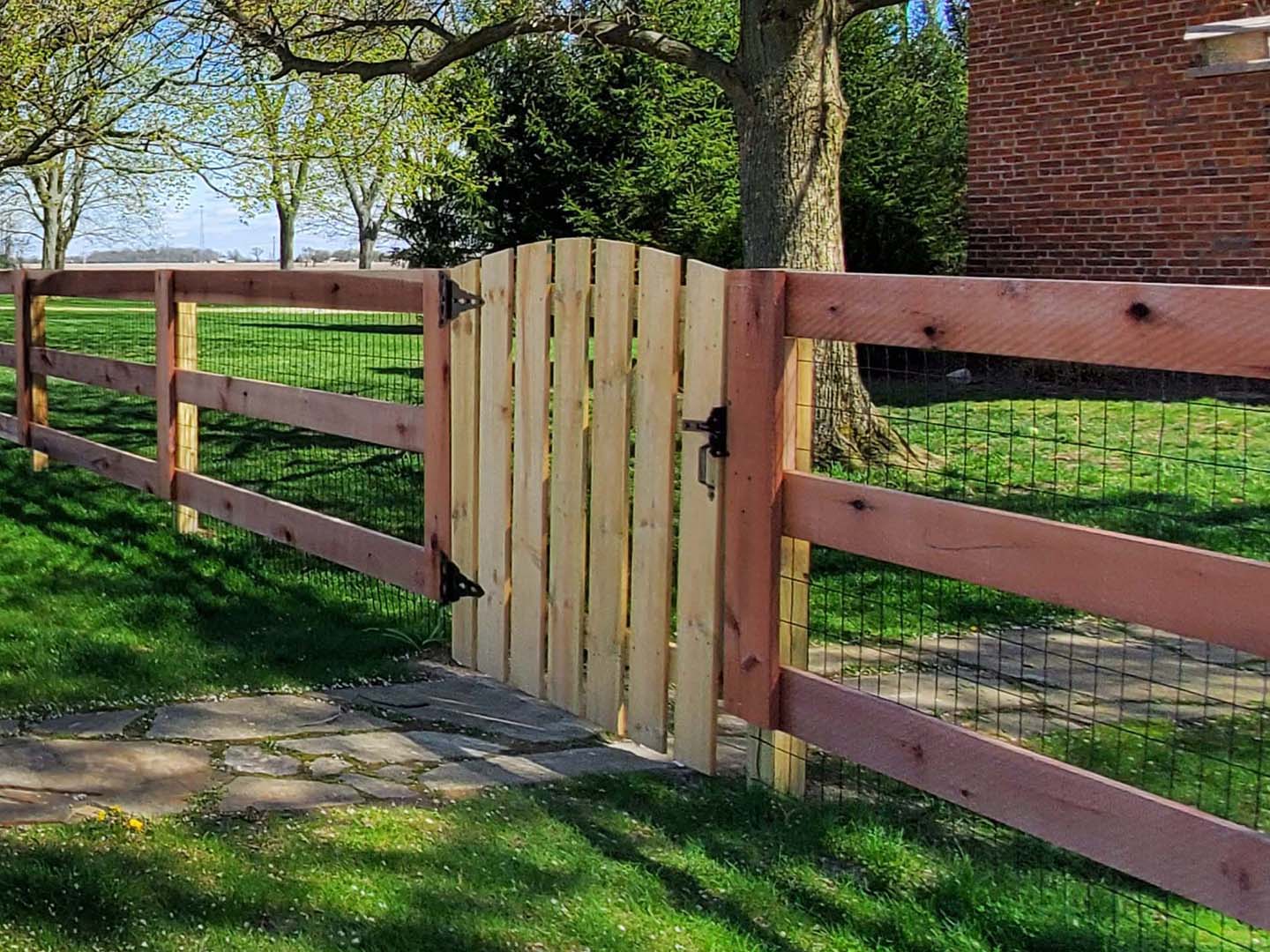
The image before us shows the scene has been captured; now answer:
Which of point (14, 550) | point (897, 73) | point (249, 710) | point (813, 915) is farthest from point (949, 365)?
point (813, 915)

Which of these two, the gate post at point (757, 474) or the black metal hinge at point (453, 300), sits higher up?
the black metal hinge at point (453, 300)

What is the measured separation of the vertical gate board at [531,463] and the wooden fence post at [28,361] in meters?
6.02

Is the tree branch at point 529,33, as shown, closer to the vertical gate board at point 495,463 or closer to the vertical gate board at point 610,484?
the vertical gate board at point 495,463

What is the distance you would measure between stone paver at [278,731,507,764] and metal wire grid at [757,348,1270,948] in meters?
1.14

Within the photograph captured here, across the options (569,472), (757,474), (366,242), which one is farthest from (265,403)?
(366,242)

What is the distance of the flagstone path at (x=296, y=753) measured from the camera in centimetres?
446

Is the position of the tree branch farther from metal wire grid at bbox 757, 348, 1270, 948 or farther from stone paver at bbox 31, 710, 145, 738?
stone paver at bbox 31, 710, 145, 738

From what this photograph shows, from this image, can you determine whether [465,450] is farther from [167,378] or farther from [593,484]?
[167,378]

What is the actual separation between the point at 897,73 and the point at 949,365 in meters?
8.16

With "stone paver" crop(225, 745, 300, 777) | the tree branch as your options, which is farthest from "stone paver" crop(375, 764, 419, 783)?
the tree branch

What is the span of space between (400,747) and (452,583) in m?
1.13

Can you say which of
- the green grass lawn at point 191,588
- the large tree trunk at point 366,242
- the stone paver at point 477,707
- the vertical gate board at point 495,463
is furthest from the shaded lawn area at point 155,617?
the large tree trunk at point 366,242

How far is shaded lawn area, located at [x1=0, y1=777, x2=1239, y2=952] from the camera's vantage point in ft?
11.6

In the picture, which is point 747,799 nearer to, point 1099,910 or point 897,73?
point 1099,910
